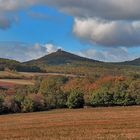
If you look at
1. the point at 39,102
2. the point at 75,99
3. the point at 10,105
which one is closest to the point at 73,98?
the point at 75,99

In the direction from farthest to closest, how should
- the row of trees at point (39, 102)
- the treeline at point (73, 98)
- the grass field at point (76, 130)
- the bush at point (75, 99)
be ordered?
the bush at point (75, 99), the treeline at point (73, 98), the row of trees at point (39, 102), the grass field at point (76, 130)

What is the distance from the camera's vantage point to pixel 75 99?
493 ft

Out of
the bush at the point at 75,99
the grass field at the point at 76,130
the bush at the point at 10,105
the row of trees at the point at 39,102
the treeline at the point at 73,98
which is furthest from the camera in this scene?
the bush at the point at 75,99

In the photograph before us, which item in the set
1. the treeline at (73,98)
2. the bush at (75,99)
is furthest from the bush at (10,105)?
the bush at (75,99)

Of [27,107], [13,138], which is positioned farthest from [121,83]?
[13,138]

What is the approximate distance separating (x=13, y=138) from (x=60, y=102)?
350 feet

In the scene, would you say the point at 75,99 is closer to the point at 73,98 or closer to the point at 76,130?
the point at 73,98

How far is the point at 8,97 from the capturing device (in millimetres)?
146500

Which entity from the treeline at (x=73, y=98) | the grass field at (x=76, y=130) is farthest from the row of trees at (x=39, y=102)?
the grass field at (x=76, y=130)

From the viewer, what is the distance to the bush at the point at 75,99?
149750 mm

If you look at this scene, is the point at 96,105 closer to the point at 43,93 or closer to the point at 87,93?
the point at 87,93

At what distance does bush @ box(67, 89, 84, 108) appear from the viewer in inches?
5896

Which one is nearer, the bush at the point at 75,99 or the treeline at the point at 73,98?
Answer: the treeline at the point at 73,98

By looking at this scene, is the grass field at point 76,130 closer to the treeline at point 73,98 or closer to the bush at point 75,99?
the treeline at point 73,98
